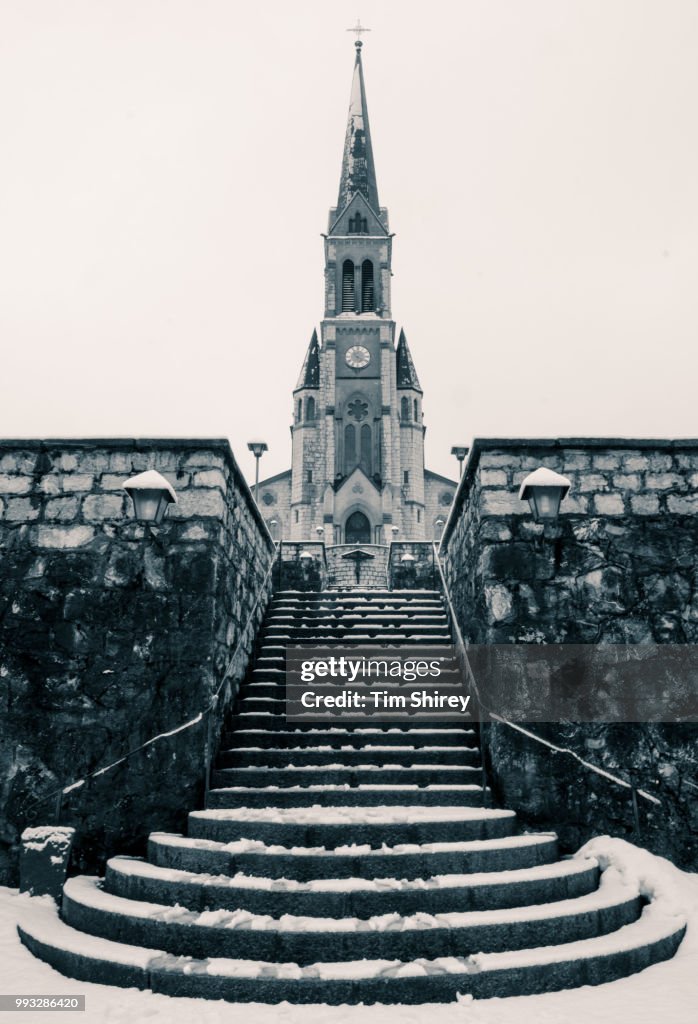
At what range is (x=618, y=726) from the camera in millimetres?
5129

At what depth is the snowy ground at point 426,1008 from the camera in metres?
2.96

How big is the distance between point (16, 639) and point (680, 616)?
5.11m

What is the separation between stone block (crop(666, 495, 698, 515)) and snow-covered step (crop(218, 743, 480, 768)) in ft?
8.18

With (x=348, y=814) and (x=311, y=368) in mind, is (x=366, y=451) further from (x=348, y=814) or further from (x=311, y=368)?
(x=348, y=814)

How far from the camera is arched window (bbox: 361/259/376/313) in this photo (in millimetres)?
42906

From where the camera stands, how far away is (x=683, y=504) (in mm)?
5625

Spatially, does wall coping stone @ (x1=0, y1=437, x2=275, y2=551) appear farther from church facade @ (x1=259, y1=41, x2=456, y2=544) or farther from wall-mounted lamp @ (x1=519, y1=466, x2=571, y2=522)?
church facade @ (x1=259, y1=41, x2=456, y2=544)

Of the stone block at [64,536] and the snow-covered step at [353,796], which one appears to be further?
the stone block at [64,536]

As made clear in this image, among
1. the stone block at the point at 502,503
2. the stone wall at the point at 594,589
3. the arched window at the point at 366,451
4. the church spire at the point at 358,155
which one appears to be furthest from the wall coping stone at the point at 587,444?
the church spire at the point at 358,155

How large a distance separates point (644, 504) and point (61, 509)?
466cm

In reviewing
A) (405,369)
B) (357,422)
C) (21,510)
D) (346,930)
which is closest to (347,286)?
(405,369)

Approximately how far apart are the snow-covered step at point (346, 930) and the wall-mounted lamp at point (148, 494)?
258 centimetres

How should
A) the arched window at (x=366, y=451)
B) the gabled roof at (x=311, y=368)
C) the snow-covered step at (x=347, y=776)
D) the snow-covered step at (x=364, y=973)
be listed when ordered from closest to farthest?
the snow-covered step at (x=364, y=973)
the snow-covered step at (x=347, y=776)
the arched window at (x=366, y=451)
the gabled roof at (x=311, y=368)

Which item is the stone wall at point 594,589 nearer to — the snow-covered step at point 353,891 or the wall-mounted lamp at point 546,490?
the wall-mounted lamp at point 546,490
